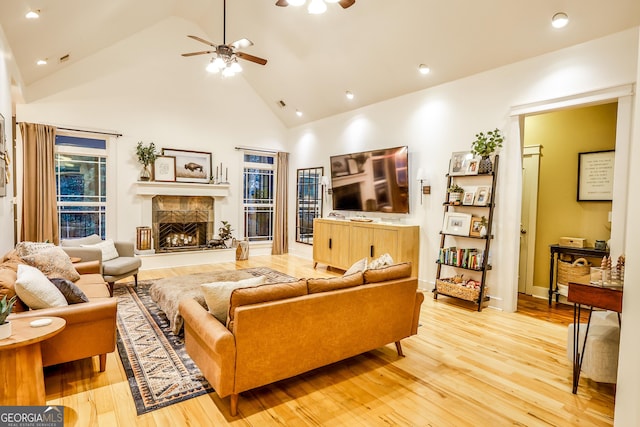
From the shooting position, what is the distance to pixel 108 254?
498cm

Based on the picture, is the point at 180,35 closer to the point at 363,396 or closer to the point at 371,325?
the point at 371,325

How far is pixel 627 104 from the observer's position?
11.4 feet

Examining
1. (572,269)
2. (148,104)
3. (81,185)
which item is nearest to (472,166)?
(572,269)

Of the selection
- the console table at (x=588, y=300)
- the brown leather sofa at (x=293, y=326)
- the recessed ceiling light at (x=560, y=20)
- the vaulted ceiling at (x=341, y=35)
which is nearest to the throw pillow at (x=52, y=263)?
the brown leather sofa at (x=293, y=326)

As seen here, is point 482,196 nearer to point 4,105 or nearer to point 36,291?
point 36,291

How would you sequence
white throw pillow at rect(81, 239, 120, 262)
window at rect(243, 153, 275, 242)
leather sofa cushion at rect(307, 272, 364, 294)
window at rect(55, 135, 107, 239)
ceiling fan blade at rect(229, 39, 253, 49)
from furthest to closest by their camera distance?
window at rect(243, 153, 275, 242)
window at rect(55, 135, 107, 239)
white throw pillow at rect(81, 239, 120, 262)
ceiling fan blade at rect(229, 39, 253, 49)
leather sofa cushion at rect(307, 272, 364, 294)

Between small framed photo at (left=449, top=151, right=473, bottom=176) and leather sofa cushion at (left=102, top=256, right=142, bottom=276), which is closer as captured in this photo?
leather sofa cushion at (left=102, top=256, right=142, bottom=276)

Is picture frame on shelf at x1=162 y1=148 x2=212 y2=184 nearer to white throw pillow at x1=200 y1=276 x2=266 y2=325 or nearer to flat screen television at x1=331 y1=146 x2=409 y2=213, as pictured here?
flat screen television at x1=331 y1=146 x2=409 y2=213

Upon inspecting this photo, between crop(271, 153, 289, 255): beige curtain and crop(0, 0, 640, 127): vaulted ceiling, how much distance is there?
1587 mm

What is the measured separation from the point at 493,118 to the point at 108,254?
5.65m

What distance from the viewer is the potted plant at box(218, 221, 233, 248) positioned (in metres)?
7.47

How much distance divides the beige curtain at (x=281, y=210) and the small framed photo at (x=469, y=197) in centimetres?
468

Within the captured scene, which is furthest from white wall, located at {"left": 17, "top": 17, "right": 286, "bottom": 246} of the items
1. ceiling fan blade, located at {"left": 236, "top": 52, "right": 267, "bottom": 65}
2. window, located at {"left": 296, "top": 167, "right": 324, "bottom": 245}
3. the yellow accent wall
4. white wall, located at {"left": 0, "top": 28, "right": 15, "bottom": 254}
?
the yellow accent wall

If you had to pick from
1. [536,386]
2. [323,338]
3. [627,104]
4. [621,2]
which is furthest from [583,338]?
[621,2]
